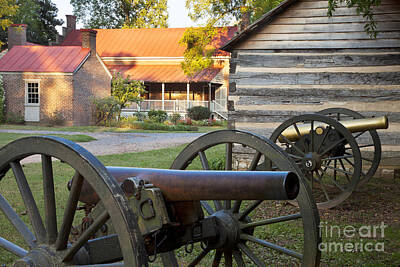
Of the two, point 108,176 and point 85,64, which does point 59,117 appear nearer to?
point 85,64

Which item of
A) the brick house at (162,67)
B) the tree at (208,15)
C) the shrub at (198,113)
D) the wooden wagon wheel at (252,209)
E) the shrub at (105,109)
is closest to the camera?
the wooden wagon wheel at (252,209)

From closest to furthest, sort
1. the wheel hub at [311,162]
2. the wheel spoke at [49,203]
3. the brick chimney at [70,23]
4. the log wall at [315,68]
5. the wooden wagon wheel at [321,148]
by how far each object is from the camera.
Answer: the wheel spoke at [49,203] → the wooden wagon wheel at [321,148] → the wheel hub at [311,162] → the log wall at [315,68] → the brick chimney at [70,23]

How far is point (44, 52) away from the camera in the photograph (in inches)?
1084

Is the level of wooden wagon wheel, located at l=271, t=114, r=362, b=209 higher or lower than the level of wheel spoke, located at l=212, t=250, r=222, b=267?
higher

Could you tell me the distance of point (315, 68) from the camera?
9820 mm

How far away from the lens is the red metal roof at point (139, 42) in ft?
114

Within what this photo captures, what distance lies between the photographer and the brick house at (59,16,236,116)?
1245 inches

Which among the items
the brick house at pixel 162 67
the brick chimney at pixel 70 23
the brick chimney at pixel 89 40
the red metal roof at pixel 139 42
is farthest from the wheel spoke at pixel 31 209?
the brick chimney at pixel 70 23

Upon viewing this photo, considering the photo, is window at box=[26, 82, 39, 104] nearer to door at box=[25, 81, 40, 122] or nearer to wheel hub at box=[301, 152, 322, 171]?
door at box=[25, 81, 40, 122]

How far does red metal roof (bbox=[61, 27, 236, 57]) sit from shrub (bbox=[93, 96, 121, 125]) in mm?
8110

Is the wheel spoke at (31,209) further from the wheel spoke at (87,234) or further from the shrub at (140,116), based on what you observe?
the shrub at (140,116)

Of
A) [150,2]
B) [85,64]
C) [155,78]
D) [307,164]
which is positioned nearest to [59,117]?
[85,64]

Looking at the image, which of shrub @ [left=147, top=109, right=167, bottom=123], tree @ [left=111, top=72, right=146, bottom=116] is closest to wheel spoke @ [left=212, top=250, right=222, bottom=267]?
shrub @ [left=147, top=109, right=167, bottom=123]

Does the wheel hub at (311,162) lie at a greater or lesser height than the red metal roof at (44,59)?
lesser
